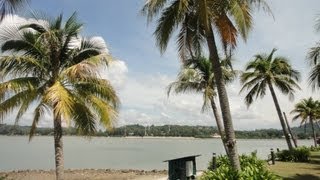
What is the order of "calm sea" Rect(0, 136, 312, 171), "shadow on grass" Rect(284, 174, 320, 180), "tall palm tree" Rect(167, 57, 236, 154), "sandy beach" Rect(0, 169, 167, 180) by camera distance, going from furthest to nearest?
"calm sea" Rect(0, 136, 312, 171) < "sandy beach" Rect(0, 169, 167, 180) < "tall palm tree" Rect(167, 57, 236, 154) < "shadow on grass" Rect(284, 174, 320, 180)

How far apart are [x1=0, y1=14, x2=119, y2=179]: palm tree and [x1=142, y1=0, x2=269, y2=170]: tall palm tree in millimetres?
3180

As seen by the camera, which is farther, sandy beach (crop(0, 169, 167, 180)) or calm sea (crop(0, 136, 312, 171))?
calm sea (crop(0, 136, 312, 171))

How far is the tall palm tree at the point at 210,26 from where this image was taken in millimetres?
14578

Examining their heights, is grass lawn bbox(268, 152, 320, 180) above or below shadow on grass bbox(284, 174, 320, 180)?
above

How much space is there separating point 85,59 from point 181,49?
4208 mm

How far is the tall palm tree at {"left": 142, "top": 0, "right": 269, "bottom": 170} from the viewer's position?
14.6 meters

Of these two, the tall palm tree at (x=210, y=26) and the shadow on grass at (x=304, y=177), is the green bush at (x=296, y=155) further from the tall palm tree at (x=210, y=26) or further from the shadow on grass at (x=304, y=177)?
the tall palm tree at (x=210, y=26)

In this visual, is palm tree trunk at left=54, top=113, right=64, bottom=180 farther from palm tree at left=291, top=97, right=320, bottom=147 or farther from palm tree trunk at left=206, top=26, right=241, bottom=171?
palm tree at left=291, top=97, right=320, bottom=147

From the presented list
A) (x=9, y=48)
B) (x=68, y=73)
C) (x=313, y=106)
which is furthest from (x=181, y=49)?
(x=313, y=106)

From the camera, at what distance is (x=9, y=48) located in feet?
58.5

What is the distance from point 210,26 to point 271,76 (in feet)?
68.4

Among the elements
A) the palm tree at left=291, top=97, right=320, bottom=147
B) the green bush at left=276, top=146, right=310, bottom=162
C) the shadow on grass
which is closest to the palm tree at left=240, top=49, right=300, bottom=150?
the green bush at left=276, top=146, right=310, bottom=162

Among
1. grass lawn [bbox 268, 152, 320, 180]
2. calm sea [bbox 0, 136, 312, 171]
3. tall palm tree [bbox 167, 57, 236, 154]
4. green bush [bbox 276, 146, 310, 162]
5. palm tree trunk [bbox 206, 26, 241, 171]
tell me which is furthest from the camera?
calm sea [bbox 0, 136, 312, 171]

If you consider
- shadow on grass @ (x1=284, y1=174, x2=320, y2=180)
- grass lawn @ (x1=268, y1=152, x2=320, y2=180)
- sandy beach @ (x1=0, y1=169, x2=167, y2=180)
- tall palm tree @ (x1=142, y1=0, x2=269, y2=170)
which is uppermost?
tall palm tree @ (x1=142, y1=0, x2=269, y2=170)
